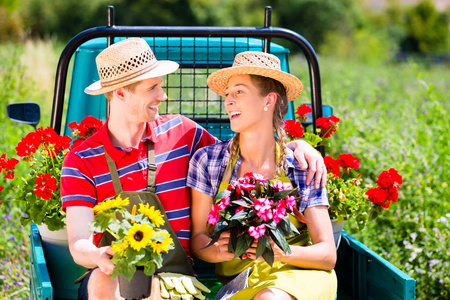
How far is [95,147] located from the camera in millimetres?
2822

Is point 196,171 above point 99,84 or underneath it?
underneath

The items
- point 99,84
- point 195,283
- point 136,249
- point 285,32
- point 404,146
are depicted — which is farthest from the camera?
point 404,146

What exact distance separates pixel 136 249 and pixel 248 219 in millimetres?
529

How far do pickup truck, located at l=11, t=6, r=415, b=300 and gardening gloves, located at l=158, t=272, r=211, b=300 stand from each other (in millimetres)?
490

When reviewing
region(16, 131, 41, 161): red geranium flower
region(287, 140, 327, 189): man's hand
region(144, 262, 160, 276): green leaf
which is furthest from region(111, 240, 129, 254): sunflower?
region(16, 131, 41, 161): red geranium flower

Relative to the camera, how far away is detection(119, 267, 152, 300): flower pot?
7.78 feet

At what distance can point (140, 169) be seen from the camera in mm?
2857

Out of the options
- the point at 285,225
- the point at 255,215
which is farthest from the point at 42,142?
the point at 285,225

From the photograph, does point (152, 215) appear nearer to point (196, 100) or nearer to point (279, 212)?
point (279, 212)

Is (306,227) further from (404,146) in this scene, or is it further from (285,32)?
(404,146)

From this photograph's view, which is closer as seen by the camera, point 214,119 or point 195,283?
point 195,283

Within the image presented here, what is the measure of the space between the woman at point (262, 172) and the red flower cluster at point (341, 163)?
0.43 m

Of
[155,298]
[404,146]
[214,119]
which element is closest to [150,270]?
[155,298]

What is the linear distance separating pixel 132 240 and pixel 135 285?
0.76 feet
